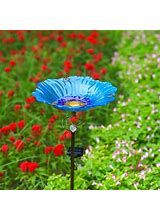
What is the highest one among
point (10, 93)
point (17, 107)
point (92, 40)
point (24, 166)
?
point (92, 40)

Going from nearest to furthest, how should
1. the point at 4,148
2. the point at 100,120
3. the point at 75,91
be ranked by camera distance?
the point at 75,91 → the point at 4,148 → the point at 100,120

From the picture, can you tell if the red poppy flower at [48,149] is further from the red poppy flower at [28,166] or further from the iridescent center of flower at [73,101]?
the iridescent center of flower at [73,101]

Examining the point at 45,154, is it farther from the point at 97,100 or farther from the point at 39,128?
the point at 97,100

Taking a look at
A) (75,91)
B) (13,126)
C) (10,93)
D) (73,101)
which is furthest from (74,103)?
(10,93)

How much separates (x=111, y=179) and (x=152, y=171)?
0.95 feet

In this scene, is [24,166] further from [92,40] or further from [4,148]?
[92,40]

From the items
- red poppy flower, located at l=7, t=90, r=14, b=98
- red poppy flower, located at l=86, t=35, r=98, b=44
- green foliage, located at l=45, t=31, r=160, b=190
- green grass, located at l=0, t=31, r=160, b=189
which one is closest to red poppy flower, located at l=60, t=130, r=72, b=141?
A: green grass, located at l=0, t=31, r=160, b=189

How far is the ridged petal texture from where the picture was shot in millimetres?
4000

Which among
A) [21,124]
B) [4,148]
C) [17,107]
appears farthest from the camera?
[17,107]

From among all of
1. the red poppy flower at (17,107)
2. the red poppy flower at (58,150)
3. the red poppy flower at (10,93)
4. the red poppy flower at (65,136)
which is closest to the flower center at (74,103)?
the red poppy flower at (58,150)

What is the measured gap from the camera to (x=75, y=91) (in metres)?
4.23

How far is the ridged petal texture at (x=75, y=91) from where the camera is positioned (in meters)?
Answer: 4.00

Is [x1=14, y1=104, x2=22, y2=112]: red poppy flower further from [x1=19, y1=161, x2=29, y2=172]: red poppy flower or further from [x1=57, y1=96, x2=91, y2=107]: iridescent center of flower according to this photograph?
[x1=57, y1=96, x2=91, y2=107]: iridescent center of flower

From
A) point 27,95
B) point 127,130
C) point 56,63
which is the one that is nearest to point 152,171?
point 127,130
